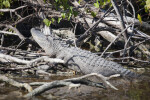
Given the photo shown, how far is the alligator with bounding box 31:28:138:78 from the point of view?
4887mm

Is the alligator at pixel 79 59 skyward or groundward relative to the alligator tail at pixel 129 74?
skyward

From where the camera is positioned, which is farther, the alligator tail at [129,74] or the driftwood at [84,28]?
the driftwood at [84,28]

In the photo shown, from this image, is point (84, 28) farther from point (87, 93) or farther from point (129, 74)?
point (87, 93)

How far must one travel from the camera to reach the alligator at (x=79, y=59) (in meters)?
4.89

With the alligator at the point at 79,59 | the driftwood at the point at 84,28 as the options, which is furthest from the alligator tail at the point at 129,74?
the driftwood at the point at 84,28

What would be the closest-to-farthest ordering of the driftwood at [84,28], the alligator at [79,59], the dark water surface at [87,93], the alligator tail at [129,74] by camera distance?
the dark water surface at [87,93] < the alligator tail at [129,74] < the alligator at [79,59] < the driftwood at [84,28]

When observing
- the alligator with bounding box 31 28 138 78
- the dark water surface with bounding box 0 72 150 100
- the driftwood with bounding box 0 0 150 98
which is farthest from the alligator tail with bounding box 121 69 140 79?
the dark water surface with bounding box 0 72 150 100

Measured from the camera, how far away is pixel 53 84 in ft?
10.5

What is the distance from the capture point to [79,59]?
5195mm

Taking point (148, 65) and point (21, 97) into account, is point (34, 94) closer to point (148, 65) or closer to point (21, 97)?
point (21, 97)

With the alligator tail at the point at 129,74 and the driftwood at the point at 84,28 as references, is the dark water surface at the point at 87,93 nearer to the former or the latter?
the alligator tail at the point at 129,74

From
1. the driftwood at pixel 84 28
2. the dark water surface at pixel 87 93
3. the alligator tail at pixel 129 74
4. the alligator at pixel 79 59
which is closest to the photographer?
the dark water surface at pixel 87 93

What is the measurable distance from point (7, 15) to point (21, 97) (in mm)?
5025

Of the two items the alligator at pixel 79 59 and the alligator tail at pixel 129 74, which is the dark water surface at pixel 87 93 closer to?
the alligator tail at pixel 129 74
